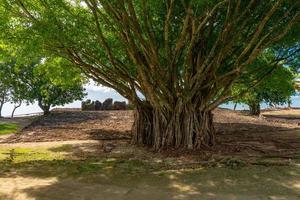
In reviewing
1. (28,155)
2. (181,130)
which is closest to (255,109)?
(181,130)

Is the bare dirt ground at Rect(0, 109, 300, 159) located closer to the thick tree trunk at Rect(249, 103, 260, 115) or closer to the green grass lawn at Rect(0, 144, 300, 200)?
the green grass lawn at Rect(0, 144, 300, 200)

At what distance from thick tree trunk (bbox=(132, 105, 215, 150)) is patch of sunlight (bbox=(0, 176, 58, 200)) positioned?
22.7 ft

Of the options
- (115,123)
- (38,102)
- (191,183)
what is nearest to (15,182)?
(191,183)

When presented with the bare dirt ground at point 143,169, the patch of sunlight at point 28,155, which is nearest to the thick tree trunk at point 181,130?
the bare dirt ground at point 143,169

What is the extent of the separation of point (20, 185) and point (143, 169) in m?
4.16

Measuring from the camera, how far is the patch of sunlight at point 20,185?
39.8ft

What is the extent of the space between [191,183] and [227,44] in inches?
268

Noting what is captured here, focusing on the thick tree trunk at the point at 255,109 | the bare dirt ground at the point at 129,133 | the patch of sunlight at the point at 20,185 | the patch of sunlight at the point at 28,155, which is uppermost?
the thick tree trunk at the point at 255,109

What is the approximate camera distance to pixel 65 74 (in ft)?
82.5

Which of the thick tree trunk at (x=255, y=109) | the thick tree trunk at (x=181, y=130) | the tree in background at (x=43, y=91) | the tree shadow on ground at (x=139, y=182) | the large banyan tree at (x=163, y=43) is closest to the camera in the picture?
the tree shadow on ground at (x=139, y=182)

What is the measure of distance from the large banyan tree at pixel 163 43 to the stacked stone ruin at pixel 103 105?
21092mm

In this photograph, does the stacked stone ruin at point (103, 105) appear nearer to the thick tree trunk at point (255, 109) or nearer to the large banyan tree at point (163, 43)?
the thick tree trunk at point (255, 109)

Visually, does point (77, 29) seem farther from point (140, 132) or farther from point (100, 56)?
point (140, 132)

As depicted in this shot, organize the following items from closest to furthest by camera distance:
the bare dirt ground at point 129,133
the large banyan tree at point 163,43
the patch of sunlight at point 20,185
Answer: the patch of sunlight at point 20,185 → the large banyan tree at point 163,43 → the bare dirt ground at point 129,133
